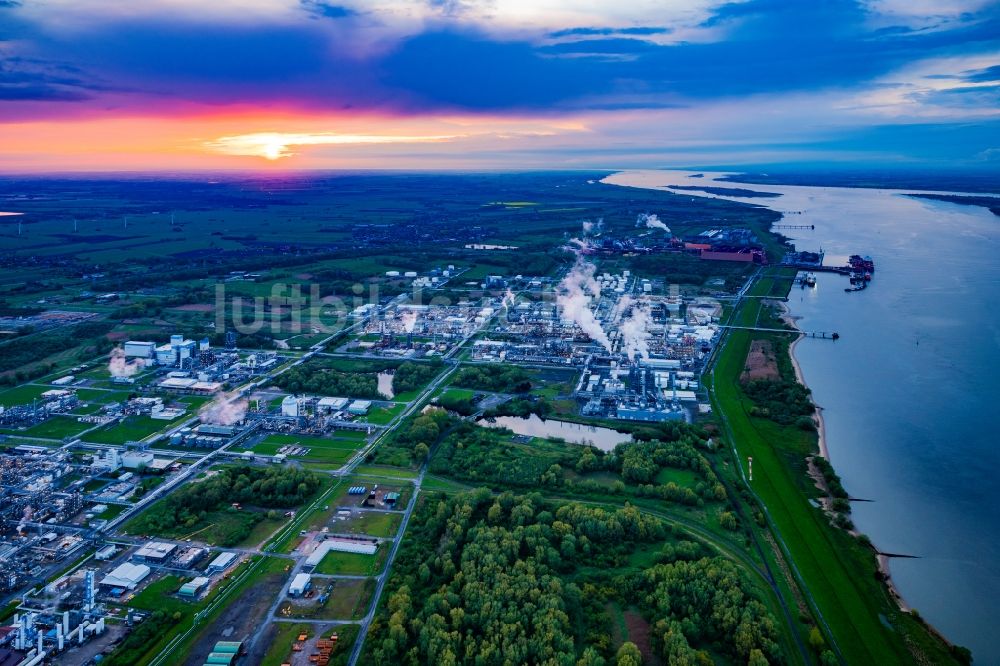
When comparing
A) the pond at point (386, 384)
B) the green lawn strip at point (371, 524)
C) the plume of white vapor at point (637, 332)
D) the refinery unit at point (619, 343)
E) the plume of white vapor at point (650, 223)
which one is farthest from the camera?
the plume of white vapor at point (650, 223)

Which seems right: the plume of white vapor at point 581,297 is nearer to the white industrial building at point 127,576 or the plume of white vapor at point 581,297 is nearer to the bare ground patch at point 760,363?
the bare ground patch at point 760,363

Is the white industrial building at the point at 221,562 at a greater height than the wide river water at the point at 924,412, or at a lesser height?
lesser

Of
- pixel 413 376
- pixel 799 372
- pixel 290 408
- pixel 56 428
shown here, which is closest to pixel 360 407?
pixel 290 408

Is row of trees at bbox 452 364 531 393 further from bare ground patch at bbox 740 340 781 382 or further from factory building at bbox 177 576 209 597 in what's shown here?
factory building at bbox 177 576 209 597

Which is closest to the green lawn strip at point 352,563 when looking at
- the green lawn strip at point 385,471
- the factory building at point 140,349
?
the green lawn strip at point 385,471

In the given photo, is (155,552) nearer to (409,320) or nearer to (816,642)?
(816,642)

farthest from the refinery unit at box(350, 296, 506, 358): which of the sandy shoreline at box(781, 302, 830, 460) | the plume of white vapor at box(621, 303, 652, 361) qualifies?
the sandy shoreline at box(781, 302, 830, 460)

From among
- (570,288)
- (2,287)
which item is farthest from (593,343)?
(2,287)

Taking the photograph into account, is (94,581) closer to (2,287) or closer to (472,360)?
(472,360)
